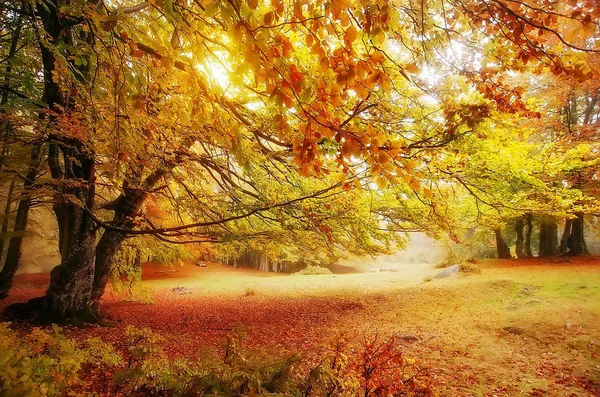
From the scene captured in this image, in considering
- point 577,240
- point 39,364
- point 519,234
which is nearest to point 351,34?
point 39,364

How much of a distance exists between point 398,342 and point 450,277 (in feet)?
34.1

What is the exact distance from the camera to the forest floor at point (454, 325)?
5199 millimetres

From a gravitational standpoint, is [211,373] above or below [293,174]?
below

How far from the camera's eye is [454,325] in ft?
26.5

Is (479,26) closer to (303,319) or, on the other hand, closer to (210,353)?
(210,353)

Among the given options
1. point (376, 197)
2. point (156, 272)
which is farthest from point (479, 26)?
point (156, 272)

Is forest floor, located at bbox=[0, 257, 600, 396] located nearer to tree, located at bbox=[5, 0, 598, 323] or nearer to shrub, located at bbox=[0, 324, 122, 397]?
shrub, located at bbox=[0, 324, 122, 397]

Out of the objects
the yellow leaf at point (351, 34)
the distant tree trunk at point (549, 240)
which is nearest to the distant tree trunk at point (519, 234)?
the distant tree trunk at point (549, 240)

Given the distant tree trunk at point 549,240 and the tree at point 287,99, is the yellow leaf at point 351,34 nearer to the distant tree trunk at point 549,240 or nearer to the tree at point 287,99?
the tree at point 287,99

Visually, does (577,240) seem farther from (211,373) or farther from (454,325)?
(211,373)

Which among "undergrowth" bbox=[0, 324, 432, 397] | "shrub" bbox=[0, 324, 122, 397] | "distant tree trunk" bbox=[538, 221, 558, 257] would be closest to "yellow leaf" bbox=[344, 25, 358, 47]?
"shrub" bbox=[0, 324, 122, 397]

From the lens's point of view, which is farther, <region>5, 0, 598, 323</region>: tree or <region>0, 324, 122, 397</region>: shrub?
<region>5, 0, 598, 323</region>: tree

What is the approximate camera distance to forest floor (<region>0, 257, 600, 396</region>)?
17.1 ft

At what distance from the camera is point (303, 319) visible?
965cm
